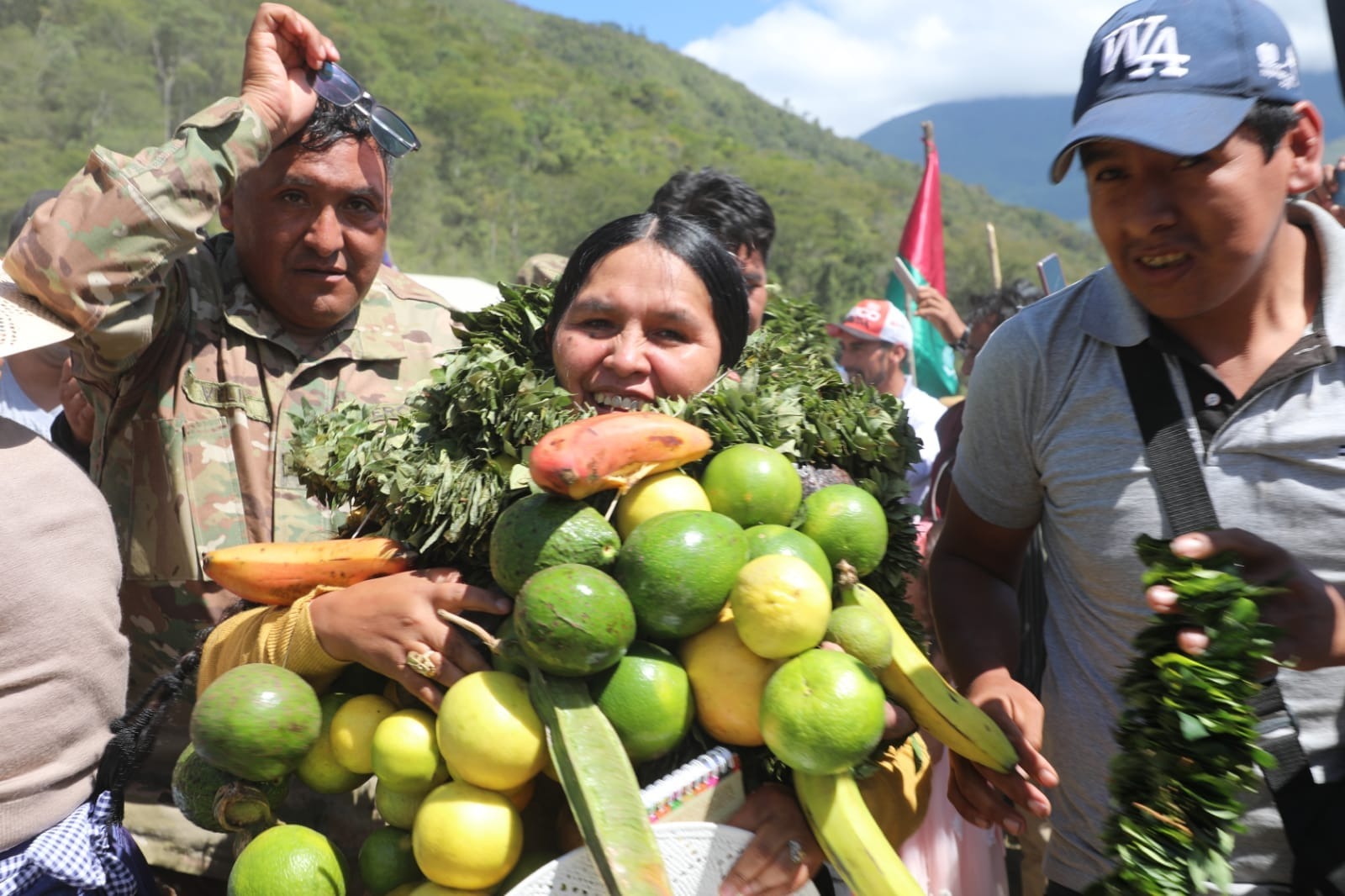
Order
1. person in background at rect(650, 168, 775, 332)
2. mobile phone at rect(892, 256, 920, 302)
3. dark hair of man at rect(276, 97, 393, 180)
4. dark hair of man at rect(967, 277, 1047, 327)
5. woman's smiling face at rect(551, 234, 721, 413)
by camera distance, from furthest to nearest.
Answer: mobile phone at rect(892, 256, 920, 302) → dark hair of man at rect(967, 277, 1047, 327) → person in background at rect(650, 168, 775, 332) → dark hair of man at rect(276, 97, 393, 180) → woman's smiling face at rect(551, 234, 721, 413)

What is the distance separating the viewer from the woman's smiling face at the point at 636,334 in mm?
2684

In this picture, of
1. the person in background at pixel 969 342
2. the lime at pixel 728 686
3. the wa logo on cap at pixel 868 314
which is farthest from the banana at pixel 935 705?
the wa logo on cap at pixel 868 314

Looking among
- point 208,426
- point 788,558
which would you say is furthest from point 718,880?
point 208,426

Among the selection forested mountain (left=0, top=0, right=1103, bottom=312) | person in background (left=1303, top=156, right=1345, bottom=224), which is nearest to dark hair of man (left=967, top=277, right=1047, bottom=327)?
person in background (left=1303, top=156, right=1345, bottom=224)

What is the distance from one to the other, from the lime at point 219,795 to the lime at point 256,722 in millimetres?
55

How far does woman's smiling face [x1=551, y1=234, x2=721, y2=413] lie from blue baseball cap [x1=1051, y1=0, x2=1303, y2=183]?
3.27ft

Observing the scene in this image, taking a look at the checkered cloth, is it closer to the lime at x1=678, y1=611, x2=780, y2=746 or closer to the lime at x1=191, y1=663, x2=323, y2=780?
the lime at x1=191, y1=663, x2=323, y2=780

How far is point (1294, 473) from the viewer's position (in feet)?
7.35

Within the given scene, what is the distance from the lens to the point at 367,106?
3.85 m

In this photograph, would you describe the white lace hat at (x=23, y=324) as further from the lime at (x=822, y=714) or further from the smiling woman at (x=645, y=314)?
the lime at (x=822, y=714)

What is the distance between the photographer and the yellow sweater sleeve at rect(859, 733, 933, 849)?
2.25m

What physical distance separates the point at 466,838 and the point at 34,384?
16.4ft

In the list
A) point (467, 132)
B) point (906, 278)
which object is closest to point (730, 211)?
point (906, 278)

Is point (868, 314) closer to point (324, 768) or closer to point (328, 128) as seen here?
point (328, 128)
